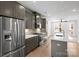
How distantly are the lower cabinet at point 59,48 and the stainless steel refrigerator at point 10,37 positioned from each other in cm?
144

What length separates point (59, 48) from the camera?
417 centimetres

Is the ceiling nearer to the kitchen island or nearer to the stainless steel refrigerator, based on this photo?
the stainless steel refrigerator

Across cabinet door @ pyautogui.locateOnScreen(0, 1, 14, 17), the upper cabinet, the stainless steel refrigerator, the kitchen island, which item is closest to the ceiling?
the upper cabinet

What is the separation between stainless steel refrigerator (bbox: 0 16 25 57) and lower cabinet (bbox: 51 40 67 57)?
1437 mm

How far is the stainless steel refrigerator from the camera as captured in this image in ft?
9.53

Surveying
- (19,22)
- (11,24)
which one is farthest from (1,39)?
(19,22)

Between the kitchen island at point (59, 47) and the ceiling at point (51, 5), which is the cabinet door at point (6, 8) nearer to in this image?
the ceiling at point (51, 5)

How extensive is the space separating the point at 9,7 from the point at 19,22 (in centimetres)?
77

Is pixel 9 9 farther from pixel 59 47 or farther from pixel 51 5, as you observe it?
pixel 59 47

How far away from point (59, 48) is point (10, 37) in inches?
83.1

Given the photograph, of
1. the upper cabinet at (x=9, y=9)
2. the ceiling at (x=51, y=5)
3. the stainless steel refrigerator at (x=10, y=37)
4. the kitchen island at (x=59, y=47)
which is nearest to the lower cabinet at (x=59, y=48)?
the kitchen island at (x=59, y=47)

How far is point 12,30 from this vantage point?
3.36 meters

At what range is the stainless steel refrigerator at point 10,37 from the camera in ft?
9.53

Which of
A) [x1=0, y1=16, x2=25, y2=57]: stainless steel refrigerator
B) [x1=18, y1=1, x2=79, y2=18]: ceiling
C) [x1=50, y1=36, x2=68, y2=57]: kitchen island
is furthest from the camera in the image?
[x1=18, y1=1, x2=79, y2=18]: ceiling
